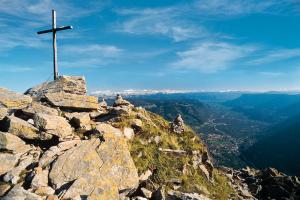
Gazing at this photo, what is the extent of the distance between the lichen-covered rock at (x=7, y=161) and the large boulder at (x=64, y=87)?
12567 millimetres

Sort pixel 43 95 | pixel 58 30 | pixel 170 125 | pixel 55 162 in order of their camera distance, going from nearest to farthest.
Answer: pixel 55 162 → pixel 43 95 → pixel 58 30 → pixel 170 125

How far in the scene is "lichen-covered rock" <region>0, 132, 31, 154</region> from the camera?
77.8 ft

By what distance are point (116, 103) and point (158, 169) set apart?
12640 millimetres

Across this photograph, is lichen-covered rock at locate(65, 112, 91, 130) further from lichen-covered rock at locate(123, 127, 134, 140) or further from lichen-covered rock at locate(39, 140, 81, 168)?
lichen-covered rock at locate(123, 127, 134, 140)

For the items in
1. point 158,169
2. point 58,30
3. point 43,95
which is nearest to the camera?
point 158,169

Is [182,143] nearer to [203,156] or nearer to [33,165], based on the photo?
[203,156]

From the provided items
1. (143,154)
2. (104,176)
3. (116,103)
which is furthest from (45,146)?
(116,103)

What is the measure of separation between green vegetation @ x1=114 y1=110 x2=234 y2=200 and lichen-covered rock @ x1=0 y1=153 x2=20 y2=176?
9806 millimetres

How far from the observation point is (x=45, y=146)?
1020 inches

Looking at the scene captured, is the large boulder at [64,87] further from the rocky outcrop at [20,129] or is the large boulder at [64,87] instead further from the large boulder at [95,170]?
the large boulder at [95,170]

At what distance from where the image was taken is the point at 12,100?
106 feet

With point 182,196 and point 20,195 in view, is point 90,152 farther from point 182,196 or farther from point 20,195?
point 182,196

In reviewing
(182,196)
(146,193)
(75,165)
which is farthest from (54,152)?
(182,196)

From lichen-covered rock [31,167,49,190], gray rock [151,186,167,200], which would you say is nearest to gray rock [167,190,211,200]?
gray rock [151,186,167,200]
